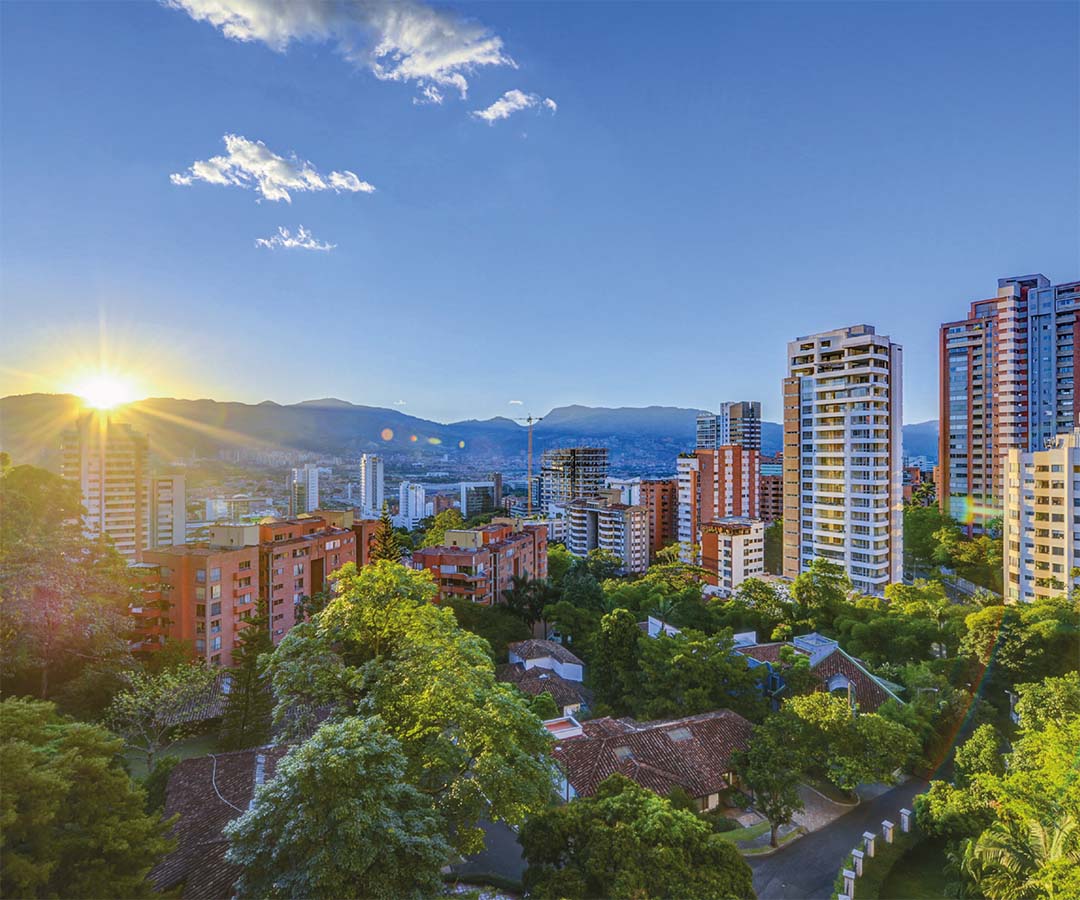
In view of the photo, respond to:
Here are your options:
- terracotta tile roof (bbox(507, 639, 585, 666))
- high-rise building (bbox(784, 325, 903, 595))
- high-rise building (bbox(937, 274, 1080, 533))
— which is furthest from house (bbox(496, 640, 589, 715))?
high-rise building (bbox(937, 274, 1080, 533))

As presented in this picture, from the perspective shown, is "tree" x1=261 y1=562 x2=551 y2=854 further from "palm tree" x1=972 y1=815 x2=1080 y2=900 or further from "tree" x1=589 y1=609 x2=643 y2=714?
"tree" x1=589 y1=609 x2=643 y2=714

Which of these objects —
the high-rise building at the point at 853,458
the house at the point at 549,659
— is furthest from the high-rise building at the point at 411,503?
the house at the point at 549,659

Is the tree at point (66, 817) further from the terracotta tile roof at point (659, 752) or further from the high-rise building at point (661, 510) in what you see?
the high-rise building at point (661, 510)

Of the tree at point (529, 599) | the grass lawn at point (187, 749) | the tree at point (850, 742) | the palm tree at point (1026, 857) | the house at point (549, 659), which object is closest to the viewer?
the palm tree at point (1026, 857)

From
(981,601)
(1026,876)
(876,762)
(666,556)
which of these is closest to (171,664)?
(876,762)

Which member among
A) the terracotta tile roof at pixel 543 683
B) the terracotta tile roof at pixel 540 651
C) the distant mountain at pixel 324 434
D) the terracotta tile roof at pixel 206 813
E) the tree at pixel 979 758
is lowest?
the terracotta tile roof at pixel 543 683

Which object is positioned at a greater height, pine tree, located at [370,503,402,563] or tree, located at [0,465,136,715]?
tree, located at [0,465,136,715]
